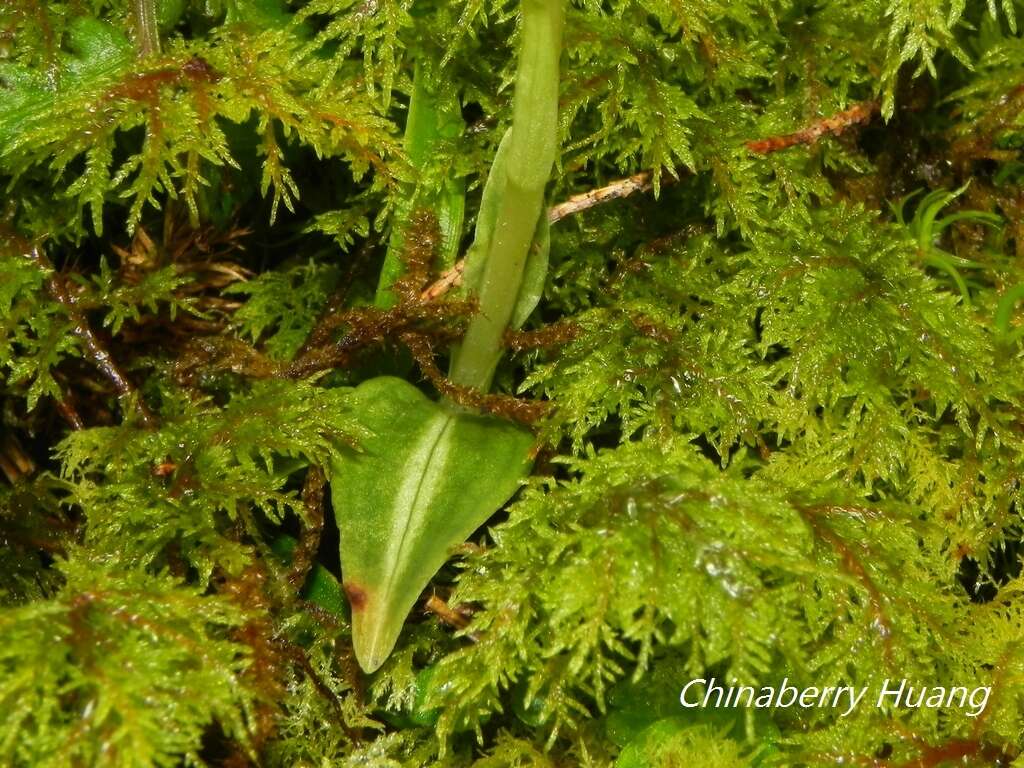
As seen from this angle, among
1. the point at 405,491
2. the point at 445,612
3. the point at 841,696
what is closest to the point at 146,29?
the point at 405,491

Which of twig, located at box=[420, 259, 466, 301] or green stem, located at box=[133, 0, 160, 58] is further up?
green stem, located at box=[133, 0, 160, 58]

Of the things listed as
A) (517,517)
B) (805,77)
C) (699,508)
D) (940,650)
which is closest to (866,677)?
(940,650)

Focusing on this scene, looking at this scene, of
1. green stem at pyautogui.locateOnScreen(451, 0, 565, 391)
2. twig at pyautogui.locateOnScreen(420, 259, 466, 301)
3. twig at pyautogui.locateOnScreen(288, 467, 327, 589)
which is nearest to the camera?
green stem at pyautogui.locateOnScreen(451, 0, 565, 391)

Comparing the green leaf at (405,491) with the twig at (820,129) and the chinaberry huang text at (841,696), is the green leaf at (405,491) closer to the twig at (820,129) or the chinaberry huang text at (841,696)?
the chinaberry huang text at (841,696)

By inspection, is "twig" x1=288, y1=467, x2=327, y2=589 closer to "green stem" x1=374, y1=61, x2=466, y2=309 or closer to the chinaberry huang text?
"green stem" x1=374, y1=61, x2=466, y2=309

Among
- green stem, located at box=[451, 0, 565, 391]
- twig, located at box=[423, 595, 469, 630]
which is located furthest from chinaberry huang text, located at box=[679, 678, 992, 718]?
green stem, located at box=[451, 0, 565, 391]

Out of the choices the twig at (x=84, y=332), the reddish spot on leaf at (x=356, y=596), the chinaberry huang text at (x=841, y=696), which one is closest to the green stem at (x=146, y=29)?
the twig at (x=84, y=332)

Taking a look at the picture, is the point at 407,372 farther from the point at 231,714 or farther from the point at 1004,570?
the point at 1004,570
